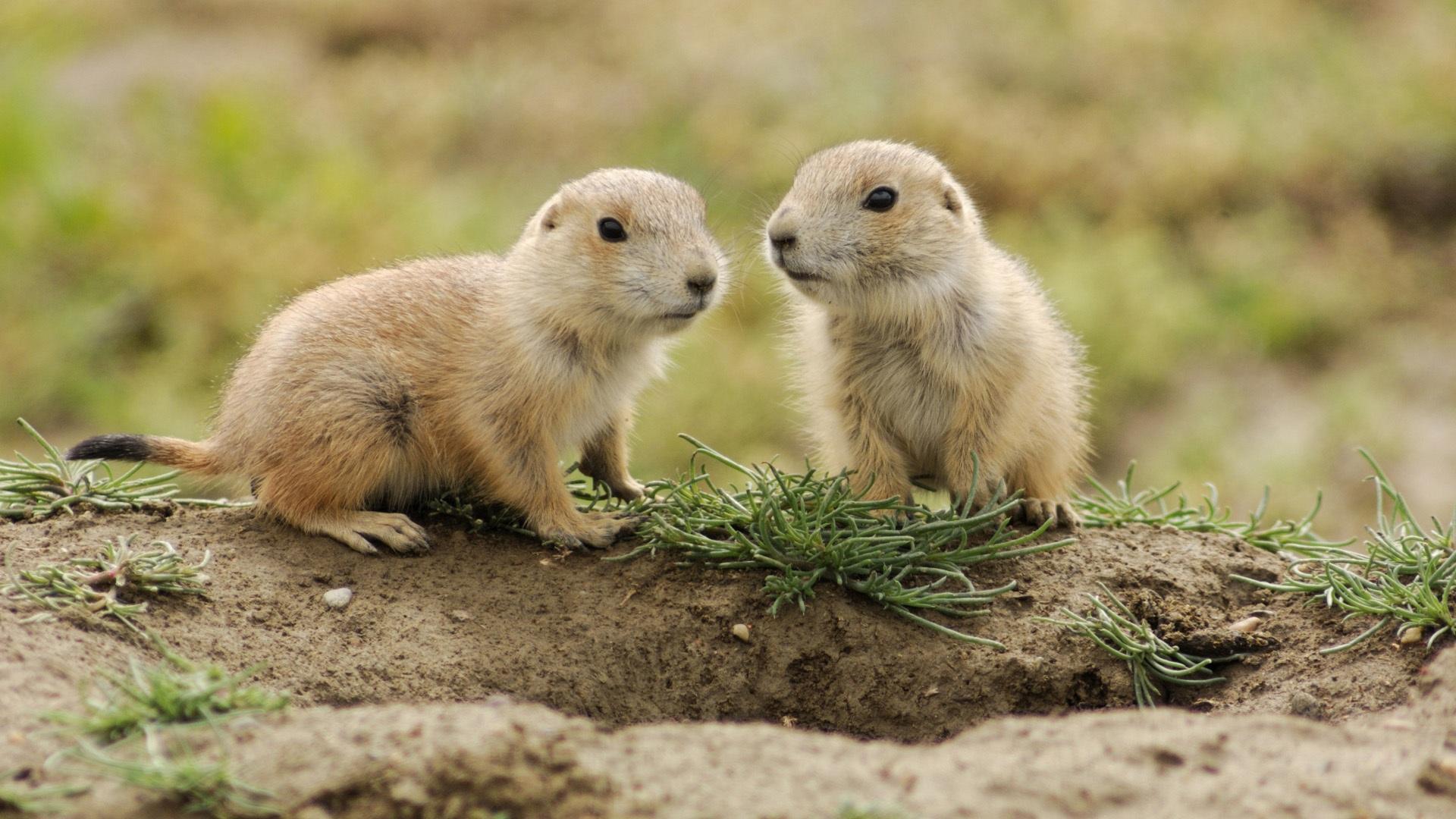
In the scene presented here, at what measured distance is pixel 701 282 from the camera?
17.8 ft

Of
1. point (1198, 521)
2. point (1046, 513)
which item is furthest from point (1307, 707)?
point (1198, 521)

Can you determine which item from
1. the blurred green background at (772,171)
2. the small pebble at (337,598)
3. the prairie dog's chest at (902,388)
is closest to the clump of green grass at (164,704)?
the small pebble at (337,598)

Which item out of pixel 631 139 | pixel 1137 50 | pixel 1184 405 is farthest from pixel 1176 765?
pixel 1137 50

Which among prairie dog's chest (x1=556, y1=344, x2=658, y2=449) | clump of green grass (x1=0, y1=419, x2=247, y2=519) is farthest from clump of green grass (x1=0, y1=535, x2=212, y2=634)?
prairie dog's chest (x1=556, y1=344, x2=658, y2=449)

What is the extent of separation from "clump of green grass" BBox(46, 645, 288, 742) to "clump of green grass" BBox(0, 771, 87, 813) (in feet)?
0.75

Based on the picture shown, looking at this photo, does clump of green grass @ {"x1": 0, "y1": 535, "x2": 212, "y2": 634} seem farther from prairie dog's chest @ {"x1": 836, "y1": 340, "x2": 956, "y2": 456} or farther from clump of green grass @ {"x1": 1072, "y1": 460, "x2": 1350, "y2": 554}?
clump of green grass @ {"x1": 1072, "y1": 460, "x2": 1350, "y2": 554}

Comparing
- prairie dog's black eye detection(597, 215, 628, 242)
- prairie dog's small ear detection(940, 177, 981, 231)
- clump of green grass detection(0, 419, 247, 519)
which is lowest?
clump of green grass detection(0, 419, 247, 519)

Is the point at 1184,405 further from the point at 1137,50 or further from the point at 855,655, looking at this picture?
the point at 855,655

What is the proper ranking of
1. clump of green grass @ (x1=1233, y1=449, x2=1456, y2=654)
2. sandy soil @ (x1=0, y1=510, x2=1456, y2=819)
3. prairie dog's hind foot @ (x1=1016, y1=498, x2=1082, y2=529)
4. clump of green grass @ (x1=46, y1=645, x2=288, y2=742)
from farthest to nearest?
1. prairie dog's hind foot @ (x1=1016, y1=498, x2=1082, y2=529)
2. clump of green grass @ (x1=1233, y1=449, x2=1456, y2=654)
3. clump of green grass @ (x1=46, y1=645, x2=288, y2=742)
4. sandy soil @ (x1=0, y1=510, x2=1456, y2=819)

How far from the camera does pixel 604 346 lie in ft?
18.5

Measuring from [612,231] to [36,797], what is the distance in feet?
9.93

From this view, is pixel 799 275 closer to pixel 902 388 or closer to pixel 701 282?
pixel 701 282

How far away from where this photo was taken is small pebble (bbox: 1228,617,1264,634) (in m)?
5.12

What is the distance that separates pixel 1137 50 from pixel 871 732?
43.0ft
